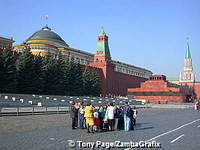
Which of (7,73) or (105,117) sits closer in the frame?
(105,117)

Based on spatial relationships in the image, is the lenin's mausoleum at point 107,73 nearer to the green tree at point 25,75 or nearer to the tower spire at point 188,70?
the green tree at point 25,75

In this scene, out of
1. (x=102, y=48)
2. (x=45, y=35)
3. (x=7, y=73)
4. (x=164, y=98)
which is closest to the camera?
(x=7, y=73)

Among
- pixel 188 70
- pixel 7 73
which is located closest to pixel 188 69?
pixel 188 70

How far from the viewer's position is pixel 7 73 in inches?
1505

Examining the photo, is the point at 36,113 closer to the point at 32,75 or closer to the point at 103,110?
the point at 103,110

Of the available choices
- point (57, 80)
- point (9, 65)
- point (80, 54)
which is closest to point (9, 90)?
point (9, 65)

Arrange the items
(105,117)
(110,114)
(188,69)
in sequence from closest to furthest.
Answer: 1. (110,114)
2. (105,117)
3. (188,69)

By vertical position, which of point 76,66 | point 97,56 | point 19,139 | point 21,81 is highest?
point 97,56

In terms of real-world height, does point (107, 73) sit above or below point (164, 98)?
above

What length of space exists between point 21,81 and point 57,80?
25.4 ft

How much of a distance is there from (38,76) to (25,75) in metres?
2.33

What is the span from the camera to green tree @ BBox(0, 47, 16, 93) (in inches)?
1497

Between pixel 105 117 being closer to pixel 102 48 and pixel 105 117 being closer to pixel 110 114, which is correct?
pixel 110 114

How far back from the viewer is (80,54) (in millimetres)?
95750
